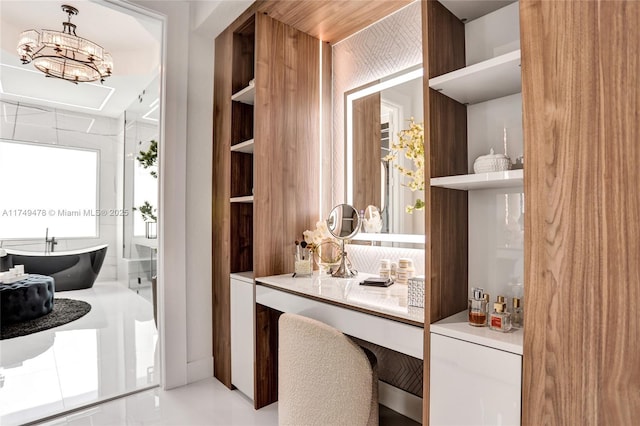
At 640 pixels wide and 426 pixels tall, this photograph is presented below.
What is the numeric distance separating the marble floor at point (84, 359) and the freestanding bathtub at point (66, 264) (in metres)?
0.06

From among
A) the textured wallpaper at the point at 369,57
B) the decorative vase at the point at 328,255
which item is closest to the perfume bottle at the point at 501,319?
the decorative vase at the point at 328,255

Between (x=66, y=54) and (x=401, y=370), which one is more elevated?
(x=66, y=54)

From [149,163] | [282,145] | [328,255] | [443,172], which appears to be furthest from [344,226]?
[149,163]

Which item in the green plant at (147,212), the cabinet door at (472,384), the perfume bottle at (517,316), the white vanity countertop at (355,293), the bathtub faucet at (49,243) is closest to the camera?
the cabinet door at (472,384)

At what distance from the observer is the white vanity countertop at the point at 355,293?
4.63 feet

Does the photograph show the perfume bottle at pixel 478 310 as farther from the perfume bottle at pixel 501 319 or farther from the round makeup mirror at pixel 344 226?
the round makeup mirror at pixel 344 226

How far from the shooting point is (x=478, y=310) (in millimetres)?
1253

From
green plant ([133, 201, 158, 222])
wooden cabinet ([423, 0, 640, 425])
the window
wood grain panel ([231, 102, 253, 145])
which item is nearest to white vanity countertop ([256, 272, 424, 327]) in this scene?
wooden cabinet ([423, 0, 640, 425])

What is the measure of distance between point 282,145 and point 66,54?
1356 millimetres

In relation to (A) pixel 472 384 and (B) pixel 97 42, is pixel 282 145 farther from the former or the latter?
(A) pixel 472 384

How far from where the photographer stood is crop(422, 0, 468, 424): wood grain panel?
131cm

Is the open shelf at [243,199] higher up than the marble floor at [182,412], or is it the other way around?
the open shelf at [243,199]

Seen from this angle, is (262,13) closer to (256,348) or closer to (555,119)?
(555,119)

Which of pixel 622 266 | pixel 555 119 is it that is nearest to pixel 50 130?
pixel 555 119
